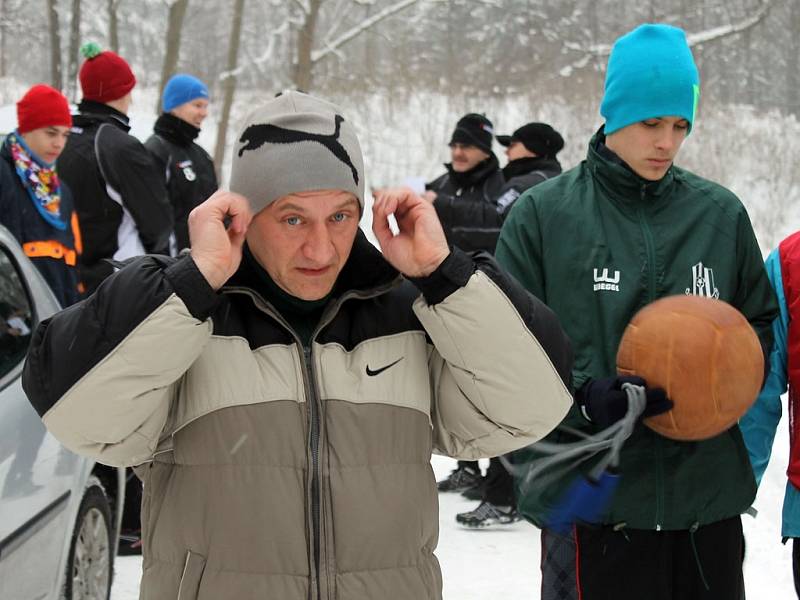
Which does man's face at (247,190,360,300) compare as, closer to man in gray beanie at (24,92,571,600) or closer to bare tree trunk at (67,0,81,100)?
man in gray beanie at (24,92,571,600)

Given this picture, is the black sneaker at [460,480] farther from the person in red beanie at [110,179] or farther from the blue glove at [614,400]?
the blue glove at [614,400]

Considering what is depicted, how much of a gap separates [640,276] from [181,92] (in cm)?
529

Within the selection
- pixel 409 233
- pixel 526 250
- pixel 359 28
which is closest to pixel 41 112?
pixel 526 250

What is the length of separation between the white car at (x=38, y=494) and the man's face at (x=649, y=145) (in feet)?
7.27

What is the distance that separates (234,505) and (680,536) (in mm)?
1561

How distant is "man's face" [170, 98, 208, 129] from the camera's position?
7840mm

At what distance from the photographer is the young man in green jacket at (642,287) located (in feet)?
10.6

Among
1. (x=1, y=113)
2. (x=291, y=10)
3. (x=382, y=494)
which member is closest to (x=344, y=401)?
(x=382, y=494)

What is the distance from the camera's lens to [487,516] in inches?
261

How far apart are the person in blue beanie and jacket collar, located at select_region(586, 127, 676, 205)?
4.65 meters

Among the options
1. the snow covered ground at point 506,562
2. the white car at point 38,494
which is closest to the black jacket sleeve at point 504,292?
the white car at point 38,494

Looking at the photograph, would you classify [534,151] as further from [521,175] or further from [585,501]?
[585,501]

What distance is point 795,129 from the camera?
2480cm

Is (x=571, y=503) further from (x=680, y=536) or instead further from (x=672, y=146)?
(x=672, y=146)
